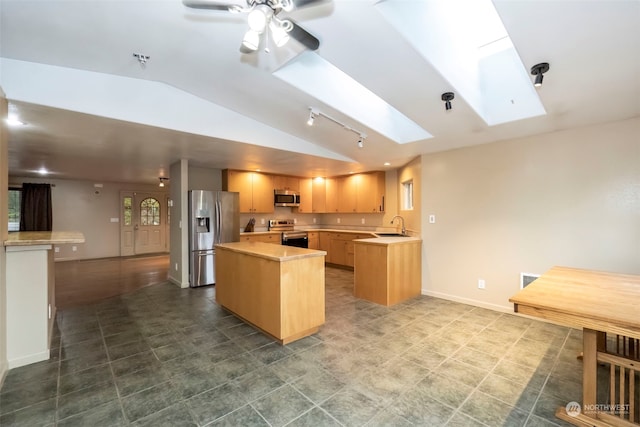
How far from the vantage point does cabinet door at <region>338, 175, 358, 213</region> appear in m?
6.65

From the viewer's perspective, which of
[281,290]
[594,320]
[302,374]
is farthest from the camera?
[281,290]

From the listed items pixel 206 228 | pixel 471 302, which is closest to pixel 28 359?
pixel 206 228

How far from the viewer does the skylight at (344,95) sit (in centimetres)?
261

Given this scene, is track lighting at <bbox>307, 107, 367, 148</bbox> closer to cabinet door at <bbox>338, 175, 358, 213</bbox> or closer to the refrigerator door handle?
the refrigerator door handle

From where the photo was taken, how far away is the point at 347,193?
6.79 meters

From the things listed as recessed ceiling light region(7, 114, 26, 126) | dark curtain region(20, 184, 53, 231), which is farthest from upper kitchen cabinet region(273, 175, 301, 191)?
dark curtain region(20, 184, 53, 231)

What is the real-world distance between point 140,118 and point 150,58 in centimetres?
65

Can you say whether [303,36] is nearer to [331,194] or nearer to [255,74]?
[255,74]

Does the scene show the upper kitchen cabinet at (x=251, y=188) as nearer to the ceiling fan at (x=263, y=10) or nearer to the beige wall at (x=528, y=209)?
the beige wall at (x=528, y=209)

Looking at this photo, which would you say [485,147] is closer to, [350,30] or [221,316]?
[350,30]

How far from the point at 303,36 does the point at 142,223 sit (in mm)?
9141

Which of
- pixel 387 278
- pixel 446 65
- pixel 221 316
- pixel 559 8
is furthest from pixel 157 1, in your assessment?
pixel 387 278

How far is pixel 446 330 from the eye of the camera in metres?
3.14

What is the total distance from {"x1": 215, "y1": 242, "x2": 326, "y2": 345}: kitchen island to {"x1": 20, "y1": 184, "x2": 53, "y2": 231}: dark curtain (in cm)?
707
